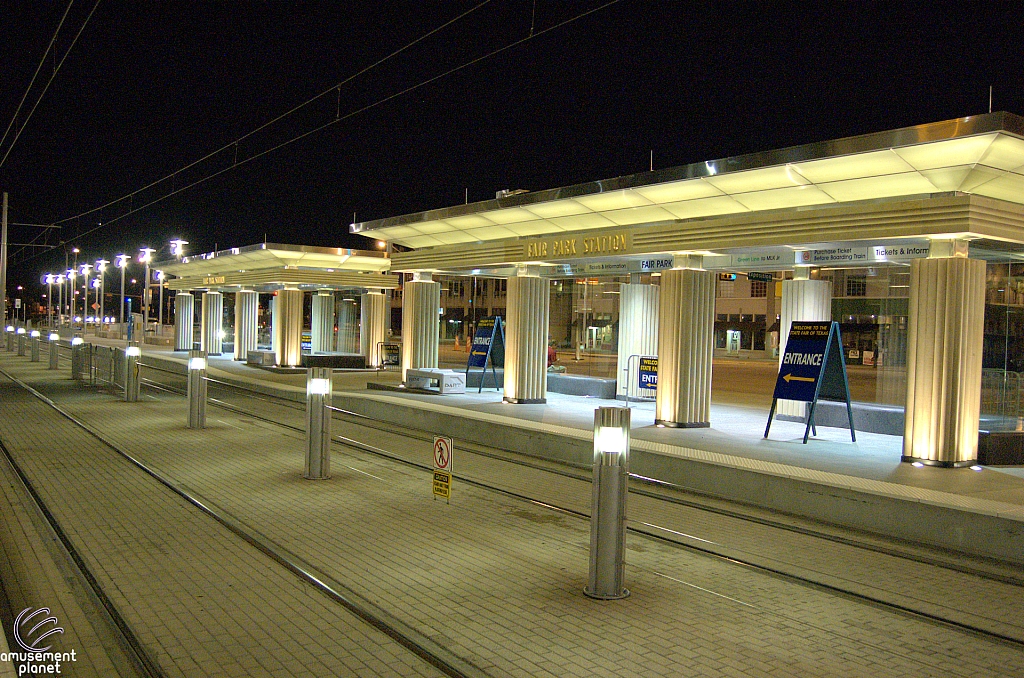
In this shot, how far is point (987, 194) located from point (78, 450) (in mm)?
13949

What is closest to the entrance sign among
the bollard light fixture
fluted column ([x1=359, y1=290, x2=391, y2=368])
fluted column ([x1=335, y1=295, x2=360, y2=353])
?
the bollard light fixture

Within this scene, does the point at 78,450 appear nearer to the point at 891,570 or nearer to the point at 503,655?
the point at 503,655

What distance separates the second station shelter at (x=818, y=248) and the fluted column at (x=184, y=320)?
1137 inches

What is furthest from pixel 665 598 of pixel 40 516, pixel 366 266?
pixel 366 266

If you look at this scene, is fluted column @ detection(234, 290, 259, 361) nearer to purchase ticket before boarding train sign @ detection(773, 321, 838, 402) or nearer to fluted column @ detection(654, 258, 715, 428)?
fluted column @ detection(654, 258, 715, 428)

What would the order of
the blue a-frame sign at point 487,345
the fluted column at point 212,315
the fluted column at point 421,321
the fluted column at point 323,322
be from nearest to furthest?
the blue a-frame sign at point 487,345 < the fluted column at point 421,321 < the fluted column at point 323,322 < the fluted column at point 212,315

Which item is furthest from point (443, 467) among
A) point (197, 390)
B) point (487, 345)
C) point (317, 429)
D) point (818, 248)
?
point (487, 345)

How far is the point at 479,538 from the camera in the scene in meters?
8.48

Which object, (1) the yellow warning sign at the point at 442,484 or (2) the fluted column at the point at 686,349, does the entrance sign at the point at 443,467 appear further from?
(2) the fluted column at the point at 686,349

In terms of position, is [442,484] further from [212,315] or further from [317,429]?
[212,315]

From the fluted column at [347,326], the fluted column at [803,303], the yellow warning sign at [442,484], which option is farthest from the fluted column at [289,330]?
the yellow warning sign at [442,484]

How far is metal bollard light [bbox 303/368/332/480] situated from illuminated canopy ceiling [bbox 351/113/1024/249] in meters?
6.43

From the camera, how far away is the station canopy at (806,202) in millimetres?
10703

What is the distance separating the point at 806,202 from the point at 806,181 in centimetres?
86
